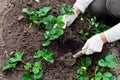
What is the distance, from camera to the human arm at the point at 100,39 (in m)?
2.59

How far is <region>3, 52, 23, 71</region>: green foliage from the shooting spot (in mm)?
2578

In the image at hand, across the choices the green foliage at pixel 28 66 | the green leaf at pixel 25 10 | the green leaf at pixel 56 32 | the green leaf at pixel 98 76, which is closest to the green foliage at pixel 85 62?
the green leaf at pixel 98 76

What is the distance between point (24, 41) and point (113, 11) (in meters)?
0.65

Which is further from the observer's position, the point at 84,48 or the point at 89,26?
the point at 89,26

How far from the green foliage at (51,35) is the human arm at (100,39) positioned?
0.19m

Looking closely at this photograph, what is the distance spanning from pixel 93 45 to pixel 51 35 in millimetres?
288

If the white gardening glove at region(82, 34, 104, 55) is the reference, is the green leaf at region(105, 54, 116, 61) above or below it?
below

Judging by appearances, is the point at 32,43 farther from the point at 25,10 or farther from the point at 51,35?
the point at 25,10

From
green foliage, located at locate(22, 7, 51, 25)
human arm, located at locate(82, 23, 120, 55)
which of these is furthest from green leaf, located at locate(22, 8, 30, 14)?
human arm, located at locate(82, 23, 120, 55)

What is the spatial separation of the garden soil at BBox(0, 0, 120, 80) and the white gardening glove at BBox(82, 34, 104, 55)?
78mm

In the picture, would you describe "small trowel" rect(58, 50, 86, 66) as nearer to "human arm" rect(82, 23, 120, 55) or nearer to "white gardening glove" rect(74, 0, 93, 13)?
"human arm" rect(82, 23, 120, 55)

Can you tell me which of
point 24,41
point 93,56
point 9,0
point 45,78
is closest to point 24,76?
point 45,78

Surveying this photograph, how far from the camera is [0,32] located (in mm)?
2803

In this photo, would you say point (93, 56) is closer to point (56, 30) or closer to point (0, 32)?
point (56, 30)
